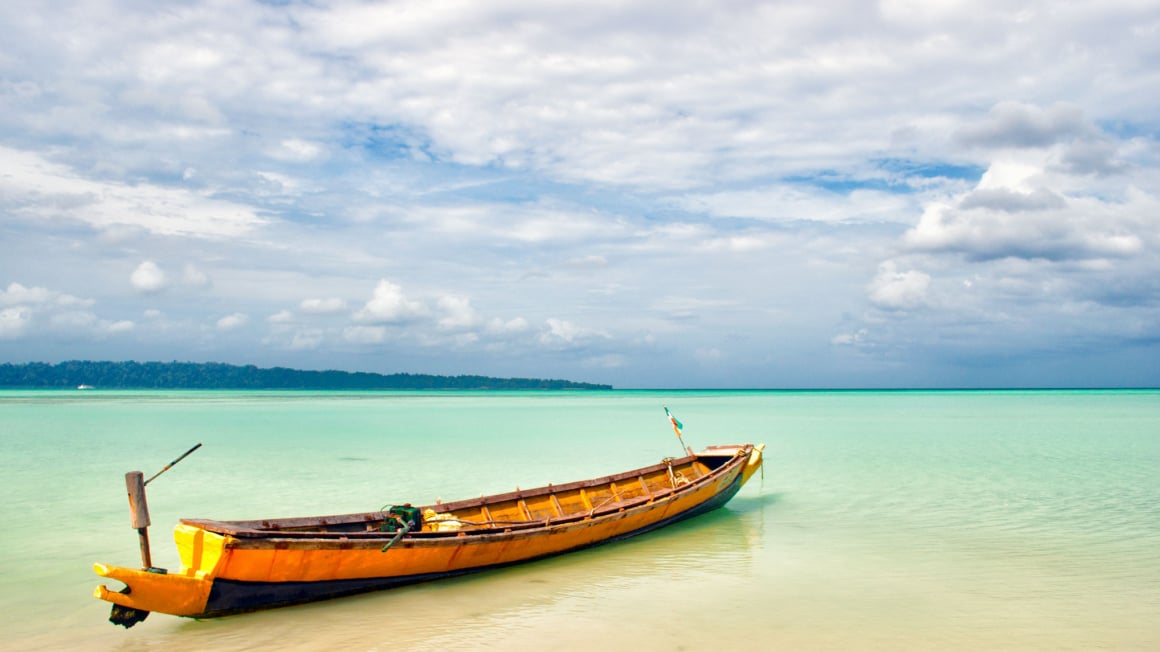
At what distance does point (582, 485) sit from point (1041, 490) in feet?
41.3

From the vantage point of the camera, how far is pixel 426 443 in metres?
34.0

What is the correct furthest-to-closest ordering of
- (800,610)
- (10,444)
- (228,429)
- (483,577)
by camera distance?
(228,429), (10,444), (483,577), (800,610)

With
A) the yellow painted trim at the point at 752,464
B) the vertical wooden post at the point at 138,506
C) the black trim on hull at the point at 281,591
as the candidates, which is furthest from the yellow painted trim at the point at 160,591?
the yellow painted trim at the point at 752,464

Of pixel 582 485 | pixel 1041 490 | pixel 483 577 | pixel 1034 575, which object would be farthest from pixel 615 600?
pixel 1041 490

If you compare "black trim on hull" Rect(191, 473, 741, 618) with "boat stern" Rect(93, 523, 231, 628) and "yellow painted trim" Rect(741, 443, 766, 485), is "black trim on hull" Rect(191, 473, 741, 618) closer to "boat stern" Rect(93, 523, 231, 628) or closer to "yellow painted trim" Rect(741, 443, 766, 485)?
"boat stern" Rect(93, 523, 231, 628)

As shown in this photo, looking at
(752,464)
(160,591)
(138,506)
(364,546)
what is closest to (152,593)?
(160,591)

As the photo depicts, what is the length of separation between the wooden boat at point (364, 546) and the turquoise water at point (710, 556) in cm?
29

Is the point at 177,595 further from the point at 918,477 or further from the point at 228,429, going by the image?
the point at 228,429

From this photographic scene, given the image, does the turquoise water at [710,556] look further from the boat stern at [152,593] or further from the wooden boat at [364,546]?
the boat stern at [152,593]

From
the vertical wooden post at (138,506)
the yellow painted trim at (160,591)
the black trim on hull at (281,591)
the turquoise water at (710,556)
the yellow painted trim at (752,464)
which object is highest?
the vertical wooden post at (138,506)

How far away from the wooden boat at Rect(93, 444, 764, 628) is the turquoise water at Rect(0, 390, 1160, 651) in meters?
0.29

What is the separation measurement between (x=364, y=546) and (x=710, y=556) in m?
6.02

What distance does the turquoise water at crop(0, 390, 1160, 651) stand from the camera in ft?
29.1

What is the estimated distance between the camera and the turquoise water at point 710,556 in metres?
8.87
